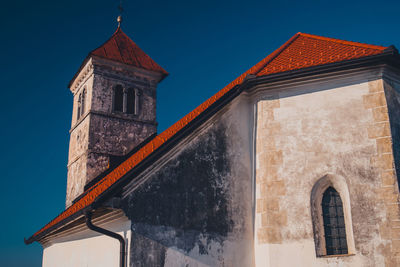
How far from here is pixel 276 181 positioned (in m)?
11.1

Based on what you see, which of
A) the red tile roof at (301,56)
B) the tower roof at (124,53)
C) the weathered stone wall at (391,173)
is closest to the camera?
the weathered stone wall at (391,173)

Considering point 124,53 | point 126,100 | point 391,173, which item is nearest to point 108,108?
point 126,100

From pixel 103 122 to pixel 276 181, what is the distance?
1216 centimetres

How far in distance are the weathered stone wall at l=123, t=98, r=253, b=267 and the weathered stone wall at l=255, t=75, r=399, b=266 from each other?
46cm

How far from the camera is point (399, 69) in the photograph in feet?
35.9

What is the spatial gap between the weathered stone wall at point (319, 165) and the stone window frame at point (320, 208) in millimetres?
112

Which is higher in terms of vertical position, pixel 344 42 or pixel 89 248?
pixel 344 42

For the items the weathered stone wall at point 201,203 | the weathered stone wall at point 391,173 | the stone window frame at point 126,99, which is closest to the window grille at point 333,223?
the weathered stone wall at point 391,173

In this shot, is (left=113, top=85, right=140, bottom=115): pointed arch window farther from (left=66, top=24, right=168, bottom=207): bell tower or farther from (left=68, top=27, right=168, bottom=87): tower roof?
(left=68, top=27, right=168, bottom=87): tower roof

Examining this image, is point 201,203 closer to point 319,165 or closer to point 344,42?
point 319,165

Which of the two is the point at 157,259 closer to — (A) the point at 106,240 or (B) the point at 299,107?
(A) the point at 106,240

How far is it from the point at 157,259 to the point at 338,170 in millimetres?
4705

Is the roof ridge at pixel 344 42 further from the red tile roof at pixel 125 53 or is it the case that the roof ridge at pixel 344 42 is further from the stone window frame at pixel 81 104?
the stone window frame at pixel 81 104

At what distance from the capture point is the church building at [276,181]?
9.85 metres
